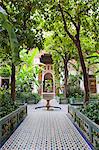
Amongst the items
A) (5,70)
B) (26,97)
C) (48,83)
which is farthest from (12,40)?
(48,83)

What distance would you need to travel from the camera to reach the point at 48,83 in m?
28.8

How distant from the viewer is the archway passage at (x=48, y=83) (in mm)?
28055

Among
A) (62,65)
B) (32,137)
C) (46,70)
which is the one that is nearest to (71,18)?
(32,137)

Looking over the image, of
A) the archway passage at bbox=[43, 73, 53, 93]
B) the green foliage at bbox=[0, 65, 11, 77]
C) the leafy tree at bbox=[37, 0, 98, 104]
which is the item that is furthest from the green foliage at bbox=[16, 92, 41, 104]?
the leafy tree at bbox=[37, 0, 98, 104]

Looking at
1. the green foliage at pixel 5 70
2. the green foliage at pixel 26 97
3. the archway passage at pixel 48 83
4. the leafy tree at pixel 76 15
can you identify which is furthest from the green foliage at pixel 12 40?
the archway passage at pixel 48 83

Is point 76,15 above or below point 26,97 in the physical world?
above

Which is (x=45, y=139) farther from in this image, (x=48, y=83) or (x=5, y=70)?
(x=48, y=83)

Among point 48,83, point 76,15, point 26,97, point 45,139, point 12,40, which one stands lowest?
point 45,139

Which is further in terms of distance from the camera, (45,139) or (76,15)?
(76,15)

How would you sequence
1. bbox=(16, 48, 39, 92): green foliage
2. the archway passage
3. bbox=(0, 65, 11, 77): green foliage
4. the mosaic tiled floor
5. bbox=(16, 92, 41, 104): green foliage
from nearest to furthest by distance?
the mosaic tiled floor, bbox=(0, 65, 11, 77): green foliage, bbox=(16, 92, 41, 104): green foliage, bbox=(16, 48, 39, 92): green foliage, the archway passage

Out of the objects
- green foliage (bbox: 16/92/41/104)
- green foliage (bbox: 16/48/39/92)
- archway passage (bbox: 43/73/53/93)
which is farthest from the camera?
archway passage (bbox: 43/73/53/93)

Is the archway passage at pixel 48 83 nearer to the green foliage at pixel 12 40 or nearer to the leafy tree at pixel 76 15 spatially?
the leafy tree at pixel 76 15

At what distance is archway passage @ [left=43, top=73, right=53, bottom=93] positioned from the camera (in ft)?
92.0

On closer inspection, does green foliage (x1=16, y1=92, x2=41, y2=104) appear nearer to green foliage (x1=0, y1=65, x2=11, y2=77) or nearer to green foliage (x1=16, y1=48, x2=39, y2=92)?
green foliage (x1=16, y1=48, x2=39, y2=92)
